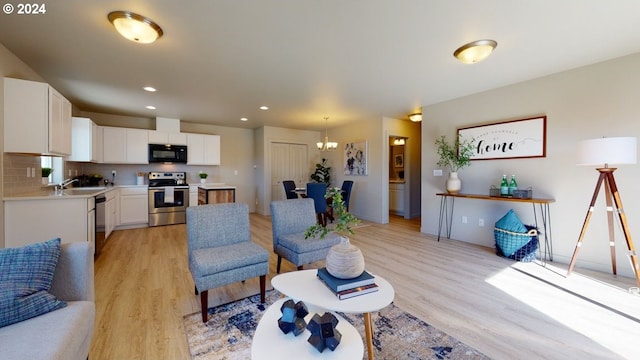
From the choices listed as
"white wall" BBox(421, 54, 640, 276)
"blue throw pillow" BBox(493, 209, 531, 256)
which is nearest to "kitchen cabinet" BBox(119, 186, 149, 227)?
"white wall" BBox(421, 54, 640, 276)

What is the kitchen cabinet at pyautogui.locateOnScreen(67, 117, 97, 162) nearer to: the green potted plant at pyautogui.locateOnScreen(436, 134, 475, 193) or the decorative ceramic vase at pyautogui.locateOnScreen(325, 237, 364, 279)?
the decorative ceramic vase at pyautogui.locateOnScreen(325, 237, 364, 279)

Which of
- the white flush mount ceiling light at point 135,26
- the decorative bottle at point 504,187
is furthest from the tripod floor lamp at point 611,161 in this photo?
the white flush mount ceiling light at point 135,26

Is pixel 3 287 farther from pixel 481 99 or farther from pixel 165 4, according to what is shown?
pixel 481 99

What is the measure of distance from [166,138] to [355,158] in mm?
4383

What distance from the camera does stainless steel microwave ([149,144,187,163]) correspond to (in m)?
5.48

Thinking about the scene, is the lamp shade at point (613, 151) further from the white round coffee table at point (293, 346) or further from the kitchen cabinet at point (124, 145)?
the kitchen cabinet at point (124, 145)

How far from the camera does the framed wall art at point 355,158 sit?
608 cm

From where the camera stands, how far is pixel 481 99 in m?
4.03

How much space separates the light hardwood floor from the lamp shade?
50.5 inches

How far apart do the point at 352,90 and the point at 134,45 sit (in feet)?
9.00

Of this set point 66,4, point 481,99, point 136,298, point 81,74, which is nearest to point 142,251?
point 136,298

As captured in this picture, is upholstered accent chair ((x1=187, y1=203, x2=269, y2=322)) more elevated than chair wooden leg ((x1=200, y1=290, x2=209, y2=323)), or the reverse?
upholstered accent chair ((x1=187, y1=203, x2=269, y2=322))

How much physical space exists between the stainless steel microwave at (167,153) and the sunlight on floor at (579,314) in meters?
6.08


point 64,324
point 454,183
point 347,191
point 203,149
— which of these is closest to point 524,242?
point 454,183
